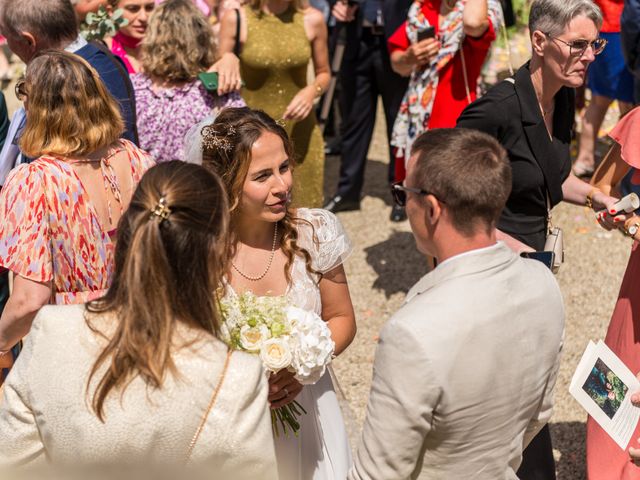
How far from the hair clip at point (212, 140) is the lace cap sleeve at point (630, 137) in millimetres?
1642

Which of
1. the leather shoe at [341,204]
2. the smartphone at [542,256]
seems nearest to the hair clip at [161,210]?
the smartphone at [542,256]

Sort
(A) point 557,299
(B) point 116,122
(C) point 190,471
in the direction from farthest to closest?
(B) point 116,122 → (A) point 557,299 → (C) point 190,471

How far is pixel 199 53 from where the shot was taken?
16.7 feet

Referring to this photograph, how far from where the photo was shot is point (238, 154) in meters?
3.13

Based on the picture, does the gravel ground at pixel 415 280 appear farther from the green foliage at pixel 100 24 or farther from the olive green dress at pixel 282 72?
the green foliage at pixel 100 24

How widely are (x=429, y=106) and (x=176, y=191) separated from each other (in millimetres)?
4232

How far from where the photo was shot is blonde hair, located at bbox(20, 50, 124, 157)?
10.7 feet

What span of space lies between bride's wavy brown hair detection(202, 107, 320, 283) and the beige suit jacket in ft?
3.14

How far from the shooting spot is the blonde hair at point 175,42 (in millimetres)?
4992

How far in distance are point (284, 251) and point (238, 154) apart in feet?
1.29

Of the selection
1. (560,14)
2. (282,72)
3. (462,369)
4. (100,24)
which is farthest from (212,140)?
(282,72)

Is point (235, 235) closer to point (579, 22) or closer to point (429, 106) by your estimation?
point (579, 22)

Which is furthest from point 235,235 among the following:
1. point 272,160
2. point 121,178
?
point 121,178

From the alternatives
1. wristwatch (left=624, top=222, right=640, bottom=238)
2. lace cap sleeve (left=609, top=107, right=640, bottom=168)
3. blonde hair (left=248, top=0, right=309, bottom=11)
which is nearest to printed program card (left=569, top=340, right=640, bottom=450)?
wristwatch (left=624, top=222, right=640, bottom=238)
